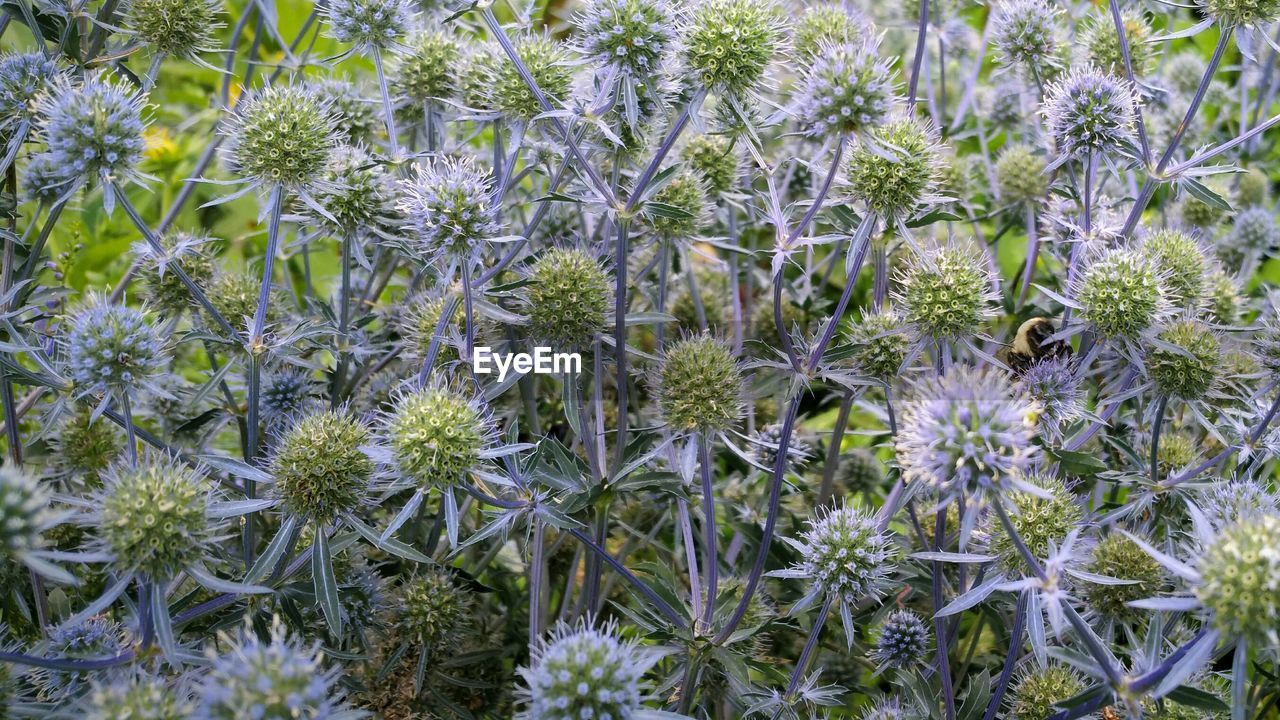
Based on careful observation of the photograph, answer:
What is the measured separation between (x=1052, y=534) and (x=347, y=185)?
1.56m

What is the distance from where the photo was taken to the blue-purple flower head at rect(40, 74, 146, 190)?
67.9 inches

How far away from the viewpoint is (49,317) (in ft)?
7.12

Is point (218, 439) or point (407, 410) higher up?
point (407, 410)

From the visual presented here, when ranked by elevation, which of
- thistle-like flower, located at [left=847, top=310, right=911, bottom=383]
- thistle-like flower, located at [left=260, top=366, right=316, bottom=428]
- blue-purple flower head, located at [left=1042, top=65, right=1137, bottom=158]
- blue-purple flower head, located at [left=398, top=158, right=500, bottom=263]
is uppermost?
blue-purple flower head, located at [left=1042, top=65, right=1137, bottom=158]

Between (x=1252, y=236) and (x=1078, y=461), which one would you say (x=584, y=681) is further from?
(x=1252, y=236)

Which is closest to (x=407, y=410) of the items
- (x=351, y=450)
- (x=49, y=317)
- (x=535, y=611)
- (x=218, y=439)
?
(x=351, y=450)

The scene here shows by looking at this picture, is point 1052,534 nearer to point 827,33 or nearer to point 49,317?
point 827,33

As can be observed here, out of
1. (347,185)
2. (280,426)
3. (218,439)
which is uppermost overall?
(347,185)

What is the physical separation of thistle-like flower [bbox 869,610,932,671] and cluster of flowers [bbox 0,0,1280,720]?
0.03 ft

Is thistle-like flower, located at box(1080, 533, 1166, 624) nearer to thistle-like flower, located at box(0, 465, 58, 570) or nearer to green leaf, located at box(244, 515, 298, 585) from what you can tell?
green leaf, located at box(244, 515, 298, 585)

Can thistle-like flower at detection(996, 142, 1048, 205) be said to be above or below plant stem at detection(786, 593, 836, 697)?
above

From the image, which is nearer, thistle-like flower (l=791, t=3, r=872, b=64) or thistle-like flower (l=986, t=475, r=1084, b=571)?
thistle-like flower (l=986, t=475, r=1084, b=571)

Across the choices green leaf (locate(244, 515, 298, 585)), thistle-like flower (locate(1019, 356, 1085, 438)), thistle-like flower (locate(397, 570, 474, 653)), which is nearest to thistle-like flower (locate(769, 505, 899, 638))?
thistle-like flower (locate(1019, 356, 1085, 438))

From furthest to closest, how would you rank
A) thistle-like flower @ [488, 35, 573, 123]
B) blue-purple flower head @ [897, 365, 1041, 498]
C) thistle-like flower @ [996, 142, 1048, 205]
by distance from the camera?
thistle-like flower @ [996, 142, 1048, 205] → thistle-like flower @ [488, 35, 573, 123] → blue-purple flower head @ [897, 365, 1041, 498]
